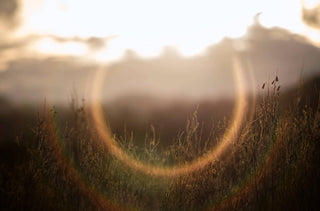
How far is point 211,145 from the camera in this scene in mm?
4379

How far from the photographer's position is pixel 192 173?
4355 millimetres

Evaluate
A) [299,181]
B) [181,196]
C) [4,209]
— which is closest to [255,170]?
[299,181]

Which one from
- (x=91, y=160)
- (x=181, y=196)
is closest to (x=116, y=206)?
(x=91, y=160)

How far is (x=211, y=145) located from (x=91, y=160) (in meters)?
1.78

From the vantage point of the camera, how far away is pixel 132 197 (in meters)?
4.96

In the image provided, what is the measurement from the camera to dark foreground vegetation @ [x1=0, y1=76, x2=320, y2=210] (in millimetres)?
3508

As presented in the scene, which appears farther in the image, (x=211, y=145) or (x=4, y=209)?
(x=211, y=145)

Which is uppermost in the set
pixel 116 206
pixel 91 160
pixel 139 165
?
pixel 91 160

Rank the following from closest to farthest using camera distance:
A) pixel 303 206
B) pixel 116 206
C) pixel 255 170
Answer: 1. pixel 303 206
2. pixel 255 170
3. pixel 116 206

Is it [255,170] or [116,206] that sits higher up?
[255,170]

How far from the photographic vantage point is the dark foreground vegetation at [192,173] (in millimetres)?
3508

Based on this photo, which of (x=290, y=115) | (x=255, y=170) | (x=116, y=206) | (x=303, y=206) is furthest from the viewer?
(x=116, y=206)

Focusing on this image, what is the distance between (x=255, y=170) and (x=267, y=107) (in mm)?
867

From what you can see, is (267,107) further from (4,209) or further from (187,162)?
(4,209)
